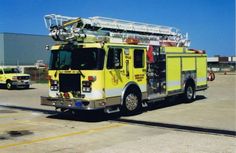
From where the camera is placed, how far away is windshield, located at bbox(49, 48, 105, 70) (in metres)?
12.6

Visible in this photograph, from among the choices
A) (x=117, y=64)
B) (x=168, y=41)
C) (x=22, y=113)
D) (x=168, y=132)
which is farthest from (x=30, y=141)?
(x=168, y=41)

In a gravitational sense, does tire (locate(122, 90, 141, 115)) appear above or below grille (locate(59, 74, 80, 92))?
below

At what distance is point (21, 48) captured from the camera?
65.3 metres

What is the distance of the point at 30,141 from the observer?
→ 31.6 ft

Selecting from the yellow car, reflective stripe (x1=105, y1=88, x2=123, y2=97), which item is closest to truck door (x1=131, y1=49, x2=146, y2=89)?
reflective stripe (x1=105, y1=88, x2=123, y2=97)

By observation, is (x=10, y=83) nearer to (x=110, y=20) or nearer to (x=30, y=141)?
→ (x=110, y=20)

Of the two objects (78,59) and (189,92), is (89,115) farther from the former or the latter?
(189,92)

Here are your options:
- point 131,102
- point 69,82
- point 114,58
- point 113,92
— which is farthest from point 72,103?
point 131,102

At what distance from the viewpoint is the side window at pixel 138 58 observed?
1415 centimetres

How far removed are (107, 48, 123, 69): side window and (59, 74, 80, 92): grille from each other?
1.06 metres

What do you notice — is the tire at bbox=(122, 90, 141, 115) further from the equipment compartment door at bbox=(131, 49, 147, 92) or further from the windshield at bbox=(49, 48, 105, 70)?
the windshield at bbox=(49, 48, 105, 70)

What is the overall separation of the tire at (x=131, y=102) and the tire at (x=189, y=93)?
3794 millimetres

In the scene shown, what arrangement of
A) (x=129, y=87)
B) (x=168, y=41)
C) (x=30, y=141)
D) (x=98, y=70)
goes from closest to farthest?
(x=30, y=141) → (x=98, y=70) → (x=129, y=87) → (x=168, y=41)

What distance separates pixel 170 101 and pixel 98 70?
6.24 meters
